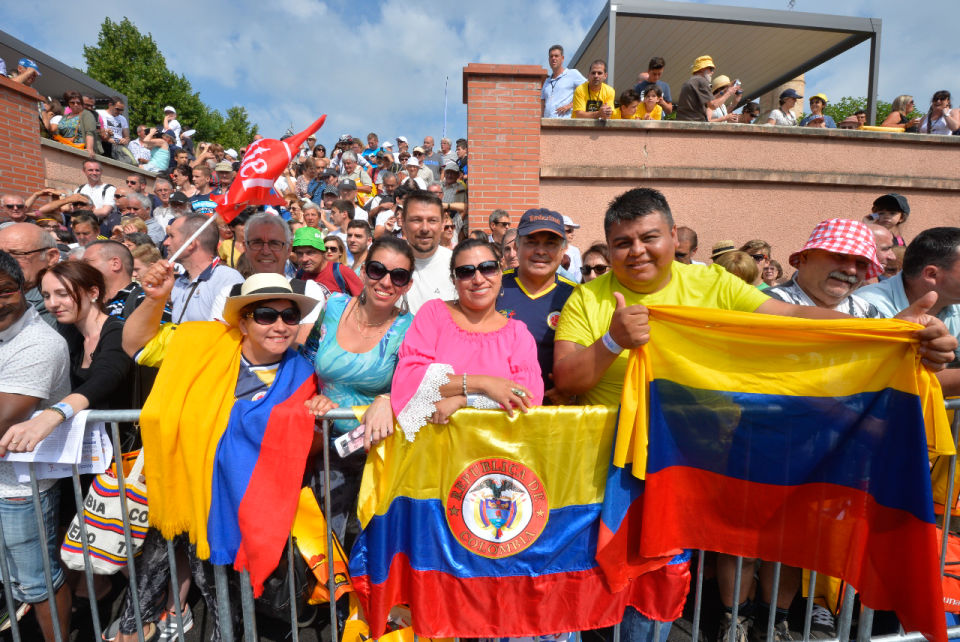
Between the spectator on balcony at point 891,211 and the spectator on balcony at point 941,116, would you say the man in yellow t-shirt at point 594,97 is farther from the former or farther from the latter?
the spectator on balcony at point 941,116

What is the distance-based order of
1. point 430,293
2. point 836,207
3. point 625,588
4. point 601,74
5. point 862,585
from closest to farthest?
point 862,585
point 625,588
point 430,293
point 601,74
point 836,207

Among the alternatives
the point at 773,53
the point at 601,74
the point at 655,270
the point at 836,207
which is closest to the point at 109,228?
the point at 601,74

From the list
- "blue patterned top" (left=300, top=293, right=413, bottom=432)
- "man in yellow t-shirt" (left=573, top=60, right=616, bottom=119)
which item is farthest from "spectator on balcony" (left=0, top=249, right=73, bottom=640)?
"man in yellow t-shirt" (left=573, top=60, right=616, bottom=119)

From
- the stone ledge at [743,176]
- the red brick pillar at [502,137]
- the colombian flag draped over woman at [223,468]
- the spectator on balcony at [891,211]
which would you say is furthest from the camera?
the stone ledge at [743,176]

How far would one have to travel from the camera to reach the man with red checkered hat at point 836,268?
8.46 ft

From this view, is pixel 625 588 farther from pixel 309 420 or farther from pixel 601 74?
pixel 601 74

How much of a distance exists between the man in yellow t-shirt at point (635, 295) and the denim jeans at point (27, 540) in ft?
8.93

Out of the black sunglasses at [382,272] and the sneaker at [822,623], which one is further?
the sneaker at [822,623]

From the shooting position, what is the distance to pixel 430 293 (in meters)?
3.76

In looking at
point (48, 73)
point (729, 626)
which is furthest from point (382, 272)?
point (48, 73)

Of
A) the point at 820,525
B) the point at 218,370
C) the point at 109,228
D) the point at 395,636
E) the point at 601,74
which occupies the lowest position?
the point at 395,636

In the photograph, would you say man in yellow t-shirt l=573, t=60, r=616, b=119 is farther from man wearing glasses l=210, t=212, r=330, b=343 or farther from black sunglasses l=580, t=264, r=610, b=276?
man wearing glasses l=210, t=212, r=330, b=343

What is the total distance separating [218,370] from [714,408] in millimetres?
2325

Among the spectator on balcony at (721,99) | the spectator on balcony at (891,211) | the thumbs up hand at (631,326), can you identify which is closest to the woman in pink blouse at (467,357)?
the thumbs up hand at (631,326)
